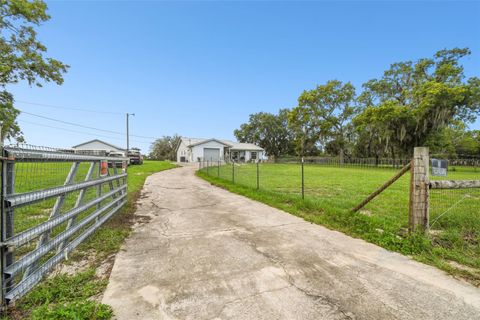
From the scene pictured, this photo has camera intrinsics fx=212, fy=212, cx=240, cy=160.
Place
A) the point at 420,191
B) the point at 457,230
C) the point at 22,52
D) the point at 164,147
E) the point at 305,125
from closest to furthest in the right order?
the point at 420,191, the point at 457,230, the point at 22,52, the point at 305,125, the point at 164,147

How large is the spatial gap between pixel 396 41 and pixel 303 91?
18.6 meters

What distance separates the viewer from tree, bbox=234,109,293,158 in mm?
51969

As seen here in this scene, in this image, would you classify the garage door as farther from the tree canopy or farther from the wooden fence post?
the wooden fence post

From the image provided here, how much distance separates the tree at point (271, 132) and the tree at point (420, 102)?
82.4ft

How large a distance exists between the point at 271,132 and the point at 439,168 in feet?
163

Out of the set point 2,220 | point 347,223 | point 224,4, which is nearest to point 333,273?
point 347,223

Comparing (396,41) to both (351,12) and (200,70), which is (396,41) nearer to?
(351,12)

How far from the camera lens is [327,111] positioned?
35.0 meters

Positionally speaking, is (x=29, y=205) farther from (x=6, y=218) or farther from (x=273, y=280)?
(x=273, y=280)

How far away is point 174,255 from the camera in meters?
2.91

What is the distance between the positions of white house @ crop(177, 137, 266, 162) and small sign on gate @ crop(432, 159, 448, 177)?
26.8m

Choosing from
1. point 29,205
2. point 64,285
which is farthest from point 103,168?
point 64,285

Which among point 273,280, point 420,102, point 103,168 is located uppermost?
point 420,102

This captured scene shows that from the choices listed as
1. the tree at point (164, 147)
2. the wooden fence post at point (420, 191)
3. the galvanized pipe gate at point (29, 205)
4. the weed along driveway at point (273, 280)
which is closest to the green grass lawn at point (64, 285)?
the galvanized pipe gate at point (29, 205)
